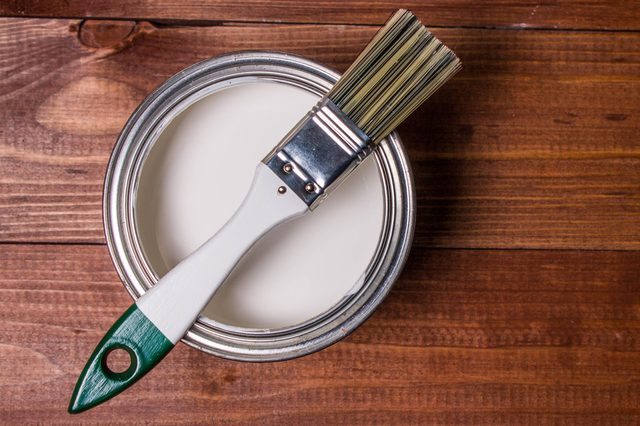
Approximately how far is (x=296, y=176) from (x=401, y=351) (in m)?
0.25

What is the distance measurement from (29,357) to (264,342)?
0.27 m

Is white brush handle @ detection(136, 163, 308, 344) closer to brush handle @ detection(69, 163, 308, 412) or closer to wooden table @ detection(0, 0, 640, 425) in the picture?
brush handle @ detection(69, 163, 308, 412)

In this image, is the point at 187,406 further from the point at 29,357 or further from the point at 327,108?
the point at 327,108

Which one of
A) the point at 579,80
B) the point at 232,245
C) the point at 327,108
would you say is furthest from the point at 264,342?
the point at 579,80

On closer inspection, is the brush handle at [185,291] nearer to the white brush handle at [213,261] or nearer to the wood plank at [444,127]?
the white brush handle at [213,261]

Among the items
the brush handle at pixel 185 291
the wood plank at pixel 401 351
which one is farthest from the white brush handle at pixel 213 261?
the wood plank at pixel 401 351

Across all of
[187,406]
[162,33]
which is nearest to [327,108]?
[162,33]

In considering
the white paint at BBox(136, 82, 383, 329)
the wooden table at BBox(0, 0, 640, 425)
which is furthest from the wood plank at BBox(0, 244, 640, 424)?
the white paint at BBox(136, 82, 383, 329)

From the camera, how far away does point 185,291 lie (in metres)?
0.57

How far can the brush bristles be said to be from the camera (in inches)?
23.4

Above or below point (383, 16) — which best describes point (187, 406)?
below

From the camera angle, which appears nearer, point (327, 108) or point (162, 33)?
point (327, 108)

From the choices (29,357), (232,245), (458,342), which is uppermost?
(232,245)

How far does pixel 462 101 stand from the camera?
2.41 ft
